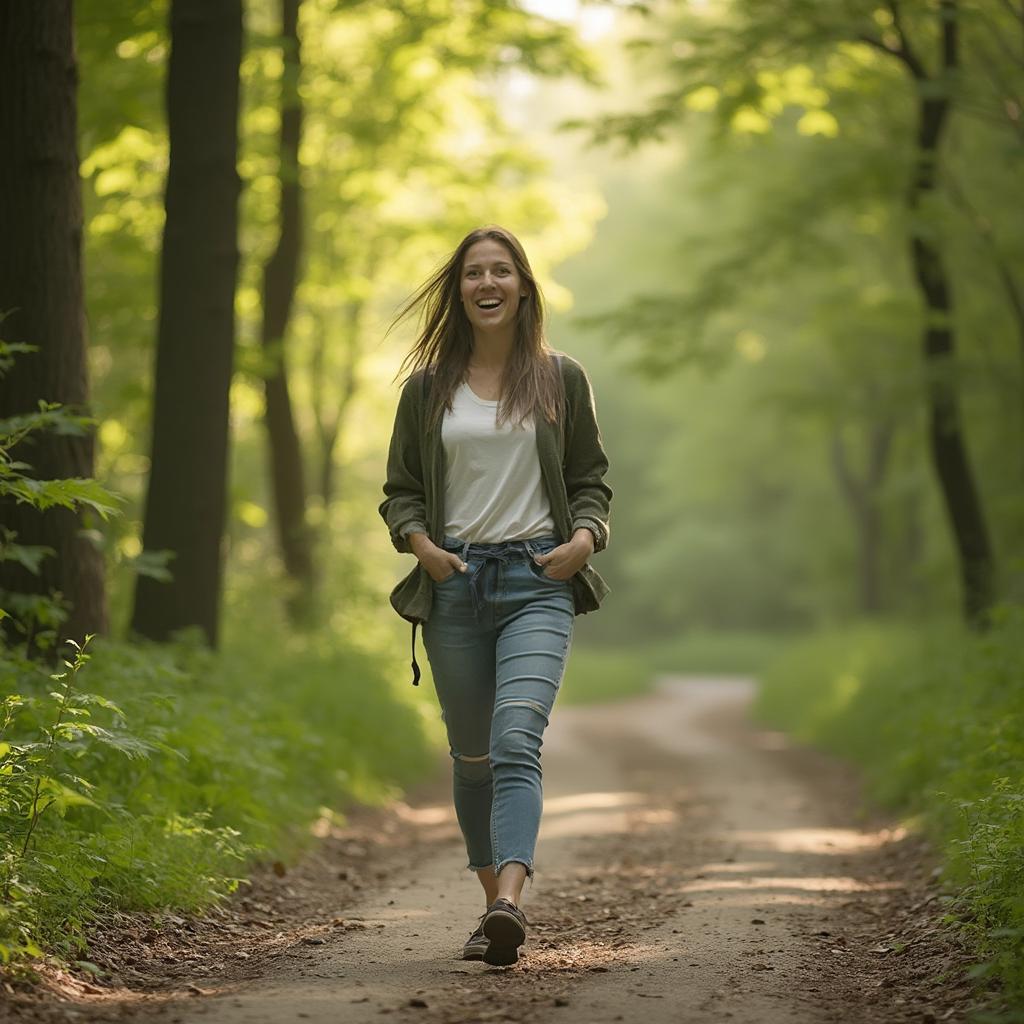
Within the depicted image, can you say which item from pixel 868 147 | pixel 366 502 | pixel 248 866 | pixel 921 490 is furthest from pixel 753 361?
pixel 248 866

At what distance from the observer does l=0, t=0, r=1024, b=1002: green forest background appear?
19.5 feet

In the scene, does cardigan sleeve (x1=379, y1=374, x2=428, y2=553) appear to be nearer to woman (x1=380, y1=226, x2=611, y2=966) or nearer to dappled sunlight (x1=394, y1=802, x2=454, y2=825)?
woman (x1=380, y1=226, x2=611, y2=966)

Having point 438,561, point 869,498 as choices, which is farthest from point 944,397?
point 869,498

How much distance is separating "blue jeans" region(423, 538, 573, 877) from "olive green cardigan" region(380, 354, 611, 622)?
0.31ft

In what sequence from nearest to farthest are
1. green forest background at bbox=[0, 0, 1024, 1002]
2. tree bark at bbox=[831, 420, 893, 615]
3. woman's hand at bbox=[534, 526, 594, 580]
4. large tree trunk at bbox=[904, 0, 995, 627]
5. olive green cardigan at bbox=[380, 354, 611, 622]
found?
woman's hand at bbox=[534, 526, 594, 580] < olive green cardigan at bbox=[380, 354, 611, 622] < green forest background at bbox=[0, 0, 1024, 1002] < large tree trunk at bbox=[904, 0, 995, 627] < tree bark at bbox=[831, 420, 893, 615]

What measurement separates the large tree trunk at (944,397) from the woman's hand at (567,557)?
30.3 ft

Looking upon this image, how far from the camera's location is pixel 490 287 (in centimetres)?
512

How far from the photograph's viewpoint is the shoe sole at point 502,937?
15.0 ft

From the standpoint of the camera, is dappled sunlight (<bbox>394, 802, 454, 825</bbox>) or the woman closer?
the woman

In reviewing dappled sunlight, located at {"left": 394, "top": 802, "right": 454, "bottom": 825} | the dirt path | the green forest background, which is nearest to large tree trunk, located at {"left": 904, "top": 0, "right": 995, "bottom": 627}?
the green forest background

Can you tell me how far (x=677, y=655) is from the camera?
137ft

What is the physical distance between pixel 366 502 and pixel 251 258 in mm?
11215

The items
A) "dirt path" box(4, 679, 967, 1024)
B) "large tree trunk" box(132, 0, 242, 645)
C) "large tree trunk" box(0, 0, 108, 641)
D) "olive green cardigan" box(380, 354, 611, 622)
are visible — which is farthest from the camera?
"large tree trunk" box(132, 0, 242, 645)

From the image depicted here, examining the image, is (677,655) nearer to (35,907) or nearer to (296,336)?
(296,336)
